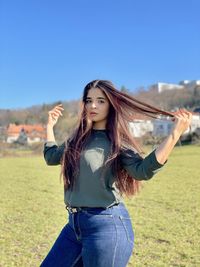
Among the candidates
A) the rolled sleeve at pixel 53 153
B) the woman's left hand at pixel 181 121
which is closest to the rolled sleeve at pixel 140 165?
the woman's left hand at pixel 181 121

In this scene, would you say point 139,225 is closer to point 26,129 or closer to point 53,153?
point 53,153

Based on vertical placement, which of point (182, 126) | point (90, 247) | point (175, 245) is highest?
point (182, 126)

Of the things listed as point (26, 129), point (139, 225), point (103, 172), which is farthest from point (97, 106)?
point (26, 129)

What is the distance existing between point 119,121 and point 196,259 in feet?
11.0

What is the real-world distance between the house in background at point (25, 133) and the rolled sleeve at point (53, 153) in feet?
225

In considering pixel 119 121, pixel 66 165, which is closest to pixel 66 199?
pixel 66 165

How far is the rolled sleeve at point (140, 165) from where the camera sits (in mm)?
2205

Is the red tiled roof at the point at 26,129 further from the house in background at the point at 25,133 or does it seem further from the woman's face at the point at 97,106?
the woman's face at the point at 97,106

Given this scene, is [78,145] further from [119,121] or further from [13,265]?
[13,265]

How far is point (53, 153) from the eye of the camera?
2.84m

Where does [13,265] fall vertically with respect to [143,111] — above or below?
below

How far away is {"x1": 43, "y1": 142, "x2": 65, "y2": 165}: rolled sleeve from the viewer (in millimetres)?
2797

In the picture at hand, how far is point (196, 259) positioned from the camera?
5.24 m

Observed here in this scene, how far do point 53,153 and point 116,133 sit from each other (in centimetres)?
55
